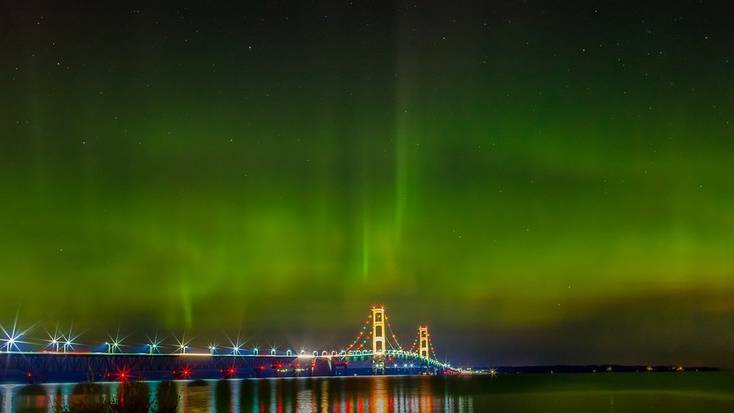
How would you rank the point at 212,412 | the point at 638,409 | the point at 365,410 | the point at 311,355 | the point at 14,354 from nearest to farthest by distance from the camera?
1. the point at 212,412
2. the point at 365,410
3. the point at 638,409
4. the point at 14,354
5. the point at 311,355

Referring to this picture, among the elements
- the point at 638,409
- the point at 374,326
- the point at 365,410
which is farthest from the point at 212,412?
the point at 374,326

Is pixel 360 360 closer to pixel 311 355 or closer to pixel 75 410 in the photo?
pixel 311 355

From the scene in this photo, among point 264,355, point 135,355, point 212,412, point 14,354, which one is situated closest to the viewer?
point 212,412

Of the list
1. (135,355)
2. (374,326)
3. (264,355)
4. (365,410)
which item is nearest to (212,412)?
(365,410)

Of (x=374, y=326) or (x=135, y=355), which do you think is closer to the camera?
(x=135, y=355)

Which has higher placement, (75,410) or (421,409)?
(75,410)

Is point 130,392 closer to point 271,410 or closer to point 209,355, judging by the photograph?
point 271,410
